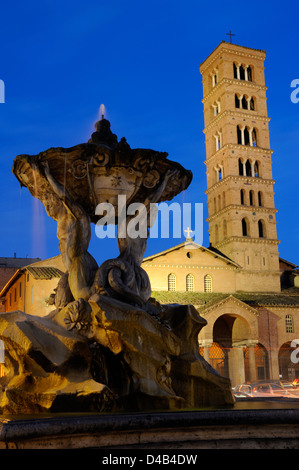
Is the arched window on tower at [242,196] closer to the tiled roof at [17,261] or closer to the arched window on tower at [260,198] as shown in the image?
the arched window on tower at [260,198]

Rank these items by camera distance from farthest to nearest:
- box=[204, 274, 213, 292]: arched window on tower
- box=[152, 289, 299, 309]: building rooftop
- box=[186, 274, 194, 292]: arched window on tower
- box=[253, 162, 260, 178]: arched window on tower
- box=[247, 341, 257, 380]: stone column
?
box=[253, 162, 260, 178]: arched window on tower < box=[204, 274, 213, 292]: arched window on tower < box=[186, 274, 194, 292]: arched window on tower < box=[152, 289, 299, 309]: building rooftop < box=[247, 341, 257, 380]: stone column

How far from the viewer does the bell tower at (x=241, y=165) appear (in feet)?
178

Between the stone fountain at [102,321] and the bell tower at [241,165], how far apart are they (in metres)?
46.2

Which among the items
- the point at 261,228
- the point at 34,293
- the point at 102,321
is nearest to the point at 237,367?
the point at 34,293

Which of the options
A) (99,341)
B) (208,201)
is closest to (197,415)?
(99,341)

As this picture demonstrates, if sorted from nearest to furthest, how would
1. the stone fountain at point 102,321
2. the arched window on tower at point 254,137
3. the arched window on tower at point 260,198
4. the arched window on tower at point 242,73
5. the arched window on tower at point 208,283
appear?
the stone fountain at point 102,321 < the arched window on tower at point 208,283 < the arched window on tower at point 260,198 < the arched window on tower at point 254,137 < the arched window on tower at point 242,73

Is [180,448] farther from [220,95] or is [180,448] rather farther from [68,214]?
[220,95]

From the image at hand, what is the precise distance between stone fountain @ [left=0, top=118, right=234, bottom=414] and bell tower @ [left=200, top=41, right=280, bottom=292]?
4617 centimetres

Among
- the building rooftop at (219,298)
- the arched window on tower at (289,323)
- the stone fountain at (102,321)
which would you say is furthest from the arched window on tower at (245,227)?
the stone fountain at (102,321)

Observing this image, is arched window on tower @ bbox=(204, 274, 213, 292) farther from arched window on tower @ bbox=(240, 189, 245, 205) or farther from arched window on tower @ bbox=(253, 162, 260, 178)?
arched window on tower @ bbox=(253, 162, 260, 178)

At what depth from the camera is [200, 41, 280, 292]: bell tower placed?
54.4 meters

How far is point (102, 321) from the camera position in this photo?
19.2ft

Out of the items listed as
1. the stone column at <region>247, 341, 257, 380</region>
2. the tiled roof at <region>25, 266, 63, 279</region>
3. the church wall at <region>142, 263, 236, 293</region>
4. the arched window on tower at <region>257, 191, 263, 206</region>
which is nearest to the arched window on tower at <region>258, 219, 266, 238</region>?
the arched window on tower at <region>257, 191, 263, 206</region>

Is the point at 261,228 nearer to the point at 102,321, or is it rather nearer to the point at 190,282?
the point at 190,282
